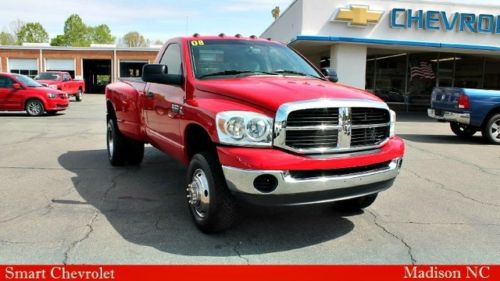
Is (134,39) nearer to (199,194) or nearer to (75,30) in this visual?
(75,30)

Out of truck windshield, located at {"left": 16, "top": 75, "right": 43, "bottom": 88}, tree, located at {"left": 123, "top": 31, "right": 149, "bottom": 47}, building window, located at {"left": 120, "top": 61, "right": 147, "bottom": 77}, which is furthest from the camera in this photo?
tree, located at {"left": 123, "top": 31, "right": 149, "bottom": 47}

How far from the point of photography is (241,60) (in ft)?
17.3

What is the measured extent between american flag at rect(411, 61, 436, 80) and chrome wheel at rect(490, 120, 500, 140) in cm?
1422

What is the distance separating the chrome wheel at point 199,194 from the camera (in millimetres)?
4219

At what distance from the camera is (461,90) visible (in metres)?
11.0

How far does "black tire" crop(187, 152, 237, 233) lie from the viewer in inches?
160

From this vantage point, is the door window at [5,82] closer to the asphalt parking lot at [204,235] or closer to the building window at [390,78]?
the asphalt parking lot at [204,235]

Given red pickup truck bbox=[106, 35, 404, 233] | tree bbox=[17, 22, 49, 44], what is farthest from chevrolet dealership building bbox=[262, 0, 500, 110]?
tree bbox=[17, 22, 49, 44]

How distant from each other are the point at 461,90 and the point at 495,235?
728cm

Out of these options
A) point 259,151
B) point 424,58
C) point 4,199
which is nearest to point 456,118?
point 259,151

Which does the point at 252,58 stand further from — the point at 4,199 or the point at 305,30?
the point at 305,30

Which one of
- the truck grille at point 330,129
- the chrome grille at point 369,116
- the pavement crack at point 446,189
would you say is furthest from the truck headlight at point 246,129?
the pavement crack at point 446,189

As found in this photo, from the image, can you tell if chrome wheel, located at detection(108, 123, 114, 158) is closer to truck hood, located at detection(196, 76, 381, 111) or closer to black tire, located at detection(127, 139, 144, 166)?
black tire, located at detection(127, 139, 144, 166)

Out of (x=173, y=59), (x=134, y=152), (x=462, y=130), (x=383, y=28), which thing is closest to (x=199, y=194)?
(x=173, y=59)
